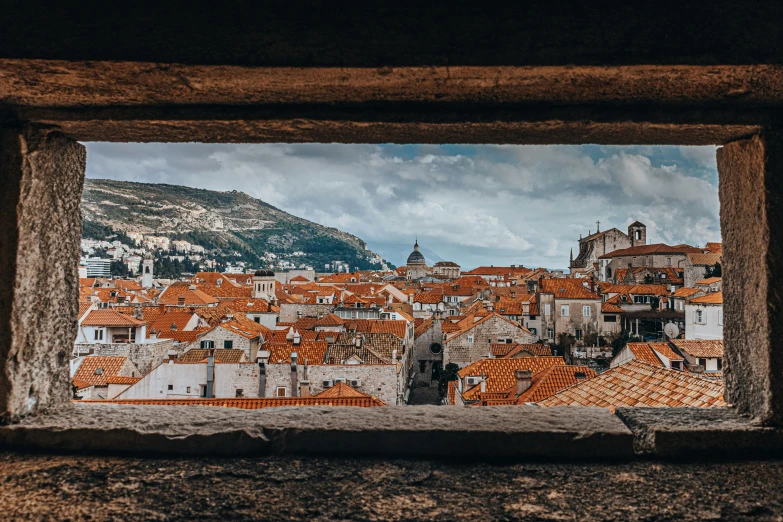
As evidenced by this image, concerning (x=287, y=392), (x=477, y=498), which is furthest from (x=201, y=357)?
(x=477, y=498)

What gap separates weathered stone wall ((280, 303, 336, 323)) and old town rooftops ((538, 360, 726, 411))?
3096 cm

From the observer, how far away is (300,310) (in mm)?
38938

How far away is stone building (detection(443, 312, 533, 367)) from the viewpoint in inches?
1019

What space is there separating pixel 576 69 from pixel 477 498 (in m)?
1.53

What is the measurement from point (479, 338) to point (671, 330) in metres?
11.0

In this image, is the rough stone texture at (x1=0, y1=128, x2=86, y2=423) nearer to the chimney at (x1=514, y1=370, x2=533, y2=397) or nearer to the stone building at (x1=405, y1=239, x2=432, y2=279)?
the chimney at (x1=514, y1=370, x2=533, y2=397)

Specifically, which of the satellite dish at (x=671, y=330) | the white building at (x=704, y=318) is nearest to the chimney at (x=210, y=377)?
the white building at (x=704, y=318)

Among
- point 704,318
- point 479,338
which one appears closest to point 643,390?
point 704,318

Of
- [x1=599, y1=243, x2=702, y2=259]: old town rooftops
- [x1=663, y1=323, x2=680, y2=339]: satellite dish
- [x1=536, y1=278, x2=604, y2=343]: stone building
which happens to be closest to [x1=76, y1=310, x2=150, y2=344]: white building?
[x1=536, y1=278, x2=604, y2=343]: stone building

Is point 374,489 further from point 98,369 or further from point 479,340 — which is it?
point 479,340

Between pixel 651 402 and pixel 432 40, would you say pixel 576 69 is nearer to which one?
pixel 432 40

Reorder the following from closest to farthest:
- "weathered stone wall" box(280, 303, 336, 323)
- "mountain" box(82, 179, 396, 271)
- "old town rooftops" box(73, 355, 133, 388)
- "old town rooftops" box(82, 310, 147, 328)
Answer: "old town rooftops" box(73, 355, 133, 388) < "old town rooftops" box(82, 310, 147, 328) < "weathered stone wall" box(280, 303, 336, 323) < "mountain" box(82, 179, 396, 271)

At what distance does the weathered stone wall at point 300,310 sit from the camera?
38.0m

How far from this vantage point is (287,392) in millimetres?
16656
